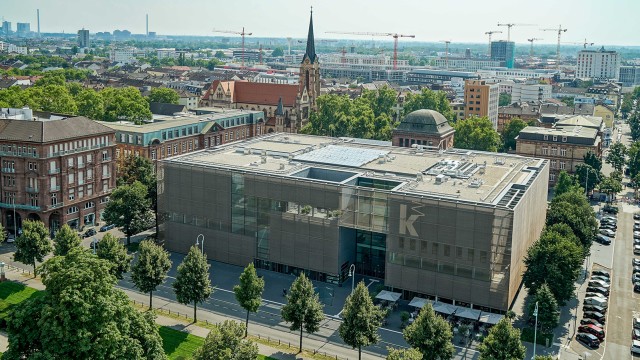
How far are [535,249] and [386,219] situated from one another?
17.4 m

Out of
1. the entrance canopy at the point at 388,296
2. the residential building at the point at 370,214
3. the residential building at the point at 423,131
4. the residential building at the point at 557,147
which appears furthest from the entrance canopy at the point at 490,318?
the residential building at the point at 557,147

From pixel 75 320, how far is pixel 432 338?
96.7ft

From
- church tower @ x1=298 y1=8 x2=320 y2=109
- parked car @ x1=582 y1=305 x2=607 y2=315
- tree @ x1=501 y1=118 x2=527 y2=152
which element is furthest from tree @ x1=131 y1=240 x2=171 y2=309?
tree @ x1=501 y1=118 x2=527 y2=152

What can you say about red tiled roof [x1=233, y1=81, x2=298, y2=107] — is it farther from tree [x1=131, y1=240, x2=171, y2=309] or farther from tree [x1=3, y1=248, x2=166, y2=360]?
tree [x1=3, y1=248, x2=166, y2=360]

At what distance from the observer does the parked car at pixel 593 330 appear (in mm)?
70438

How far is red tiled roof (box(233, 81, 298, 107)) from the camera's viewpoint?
19000 cm

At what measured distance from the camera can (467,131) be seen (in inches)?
6265

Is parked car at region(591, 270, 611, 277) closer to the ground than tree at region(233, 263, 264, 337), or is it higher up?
closer to the ground

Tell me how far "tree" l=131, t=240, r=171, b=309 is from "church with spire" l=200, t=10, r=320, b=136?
320 ft

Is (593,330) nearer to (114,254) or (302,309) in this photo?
(302,309)

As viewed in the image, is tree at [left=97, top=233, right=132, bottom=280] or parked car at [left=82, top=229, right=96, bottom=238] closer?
tree at [left=97, top=233, right=132, bottom=280]

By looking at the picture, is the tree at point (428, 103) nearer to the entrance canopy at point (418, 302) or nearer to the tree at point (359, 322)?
the entrance canopy at point (418, 302)

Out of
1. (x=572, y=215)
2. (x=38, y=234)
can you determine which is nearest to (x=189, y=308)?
(x=38, y=234)

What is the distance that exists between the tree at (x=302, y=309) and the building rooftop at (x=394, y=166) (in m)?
19.2
